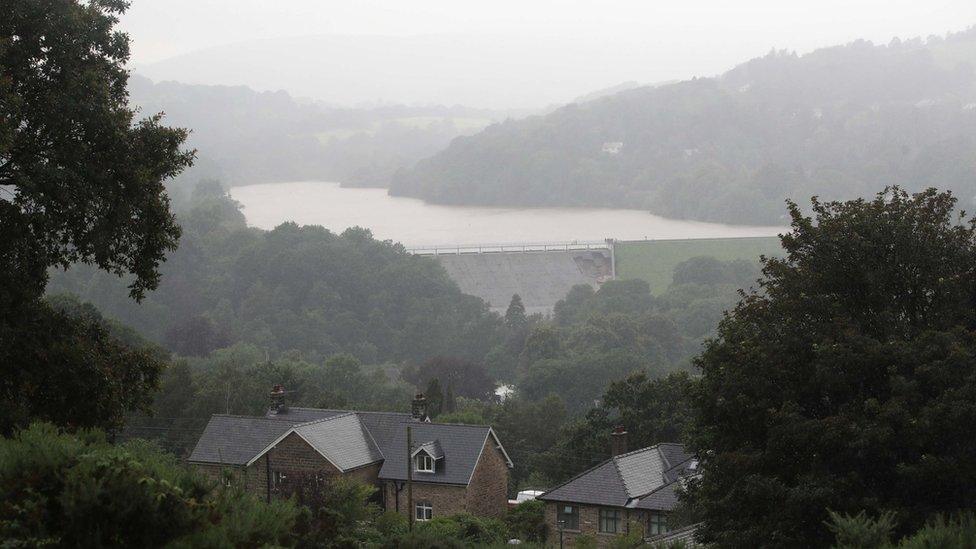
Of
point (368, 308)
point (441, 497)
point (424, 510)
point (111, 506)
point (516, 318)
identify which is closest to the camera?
point (111, 506)

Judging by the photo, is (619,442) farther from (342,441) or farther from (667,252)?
(667,252)

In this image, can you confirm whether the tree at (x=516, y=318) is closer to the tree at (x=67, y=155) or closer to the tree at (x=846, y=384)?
the tree at (x=846, y=384)

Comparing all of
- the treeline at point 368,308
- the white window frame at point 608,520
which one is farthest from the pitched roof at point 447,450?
the treeline at point 368,308

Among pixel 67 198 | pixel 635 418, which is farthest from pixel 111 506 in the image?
pixel 635 418

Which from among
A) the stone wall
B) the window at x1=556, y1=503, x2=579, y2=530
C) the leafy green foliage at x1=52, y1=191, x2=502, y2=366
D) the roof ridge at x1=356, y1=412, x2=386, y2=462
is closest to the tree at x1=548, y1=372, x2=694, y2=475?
the roof ridge at x1=356, y1=412, x2=386, y2=462

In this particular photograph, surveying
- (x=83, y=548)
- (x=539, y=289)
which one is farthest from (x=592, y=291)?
(x=83, y=548)

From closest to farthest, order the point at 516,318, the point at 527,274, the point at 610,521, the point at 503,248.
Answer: the point at 610,521 < the point at 516,318 < the point at 527,274 < the point at 503,248

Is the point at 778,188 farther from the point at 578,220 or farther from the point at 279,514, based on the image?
the point at 279,514
